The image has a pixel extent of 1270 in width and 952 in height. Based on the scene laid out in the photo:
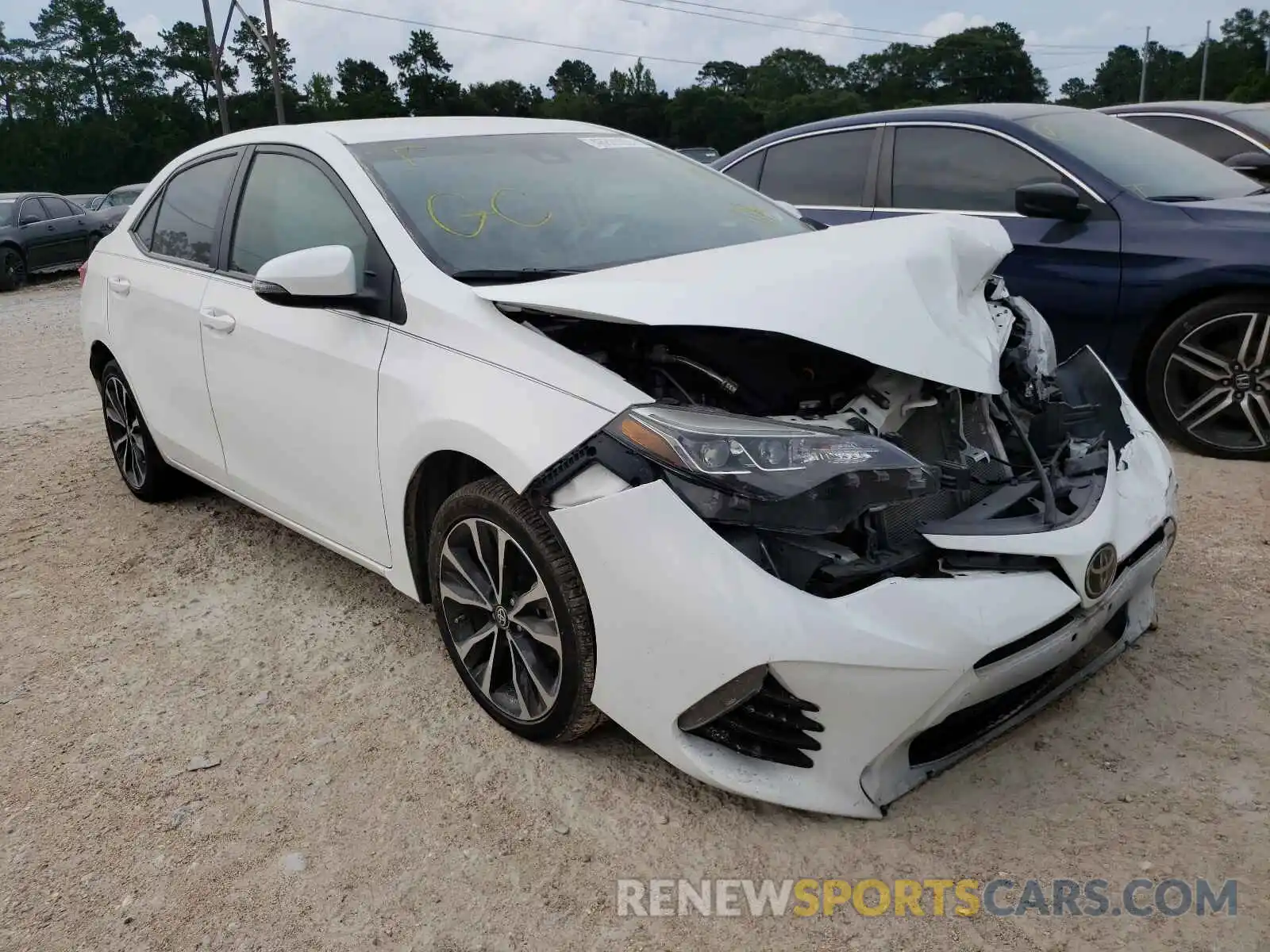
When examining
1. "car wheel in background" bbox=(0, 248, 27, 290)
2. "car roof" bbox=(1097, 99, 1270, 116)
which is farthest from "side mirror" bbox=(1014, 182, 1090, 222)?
"car wheel in background" bbox=(0, 248, 27, 290)

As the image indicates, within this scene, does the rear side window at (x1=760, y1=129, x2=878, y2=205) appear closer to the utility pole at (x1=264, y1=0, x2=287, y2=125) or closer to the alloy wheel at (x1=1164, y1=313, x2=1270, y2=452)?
the alloy wheel at (x1=1164, y1=313, x2=1270, y2=452)

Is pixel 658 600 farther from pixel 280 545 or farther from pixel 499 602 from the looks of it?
pixel 280 545

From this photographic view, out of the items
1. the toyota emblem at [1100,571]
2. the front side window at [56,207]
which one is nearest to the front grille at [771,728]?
the toyota emblem at [1100,571]

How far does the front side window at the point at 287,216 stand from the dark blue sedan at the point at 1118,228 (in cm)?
304

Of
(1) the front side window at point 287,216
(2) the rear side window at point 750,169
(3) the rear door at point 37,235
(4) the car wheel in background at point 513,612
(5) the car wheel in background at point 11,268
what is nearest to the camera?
(4) the car wheel in background at point 513,612

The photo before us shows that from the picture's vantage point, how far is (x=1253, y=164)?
6.14 meters

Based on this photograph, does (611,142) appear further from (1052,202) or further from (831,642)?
(831,642)

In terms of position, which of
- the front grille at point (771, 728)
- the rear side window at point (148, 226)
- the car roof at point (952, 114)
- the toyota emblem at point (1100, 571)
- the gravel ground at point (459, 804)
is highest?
the car roof at point (952, 114)

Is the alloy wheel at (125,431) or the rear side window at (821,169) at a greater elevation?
the rear side window at (821,169)

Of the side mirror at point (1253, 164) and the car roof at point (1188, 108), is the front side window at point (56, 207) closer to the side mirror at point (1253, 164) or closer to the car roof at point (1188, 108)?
the car roof at point (1188, 108)

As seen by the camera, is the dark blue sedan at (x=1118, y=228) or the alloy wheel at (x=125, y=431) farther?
the alloy wheel at (x=125, y=431)

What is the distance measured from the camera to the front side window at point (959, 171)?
5.04m

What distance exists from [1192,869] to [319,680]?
2378mm

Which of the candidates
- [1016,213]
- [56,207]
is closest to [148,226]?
[1016,213]
